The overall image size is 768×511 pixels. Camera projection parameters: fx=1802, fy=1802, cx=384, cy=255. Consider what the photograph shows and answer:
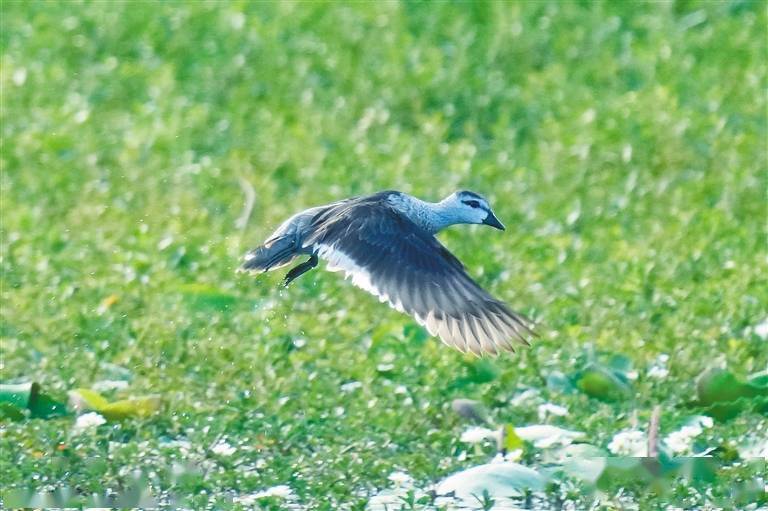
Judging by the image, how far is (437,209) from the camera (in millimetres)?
6988

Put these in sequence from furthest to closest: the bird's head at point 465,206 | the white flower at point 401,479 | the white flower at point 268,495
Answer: the bird's head at point 465,206
the white flower at point 401,479
the white flower at point 268,495

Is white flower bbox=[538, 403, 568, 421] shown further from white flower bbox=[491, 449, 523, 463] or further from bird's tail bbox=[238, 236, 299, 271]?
bird's tail bbox=[238, 236, 299, 271]

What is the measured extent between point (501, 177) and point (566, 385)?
3.00 m

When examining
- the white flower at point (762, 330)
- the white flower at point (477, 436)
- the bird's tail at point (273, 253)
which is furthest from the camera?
the white flower at point (762, 330)

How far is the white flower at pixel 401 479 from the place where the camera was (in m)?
5.96

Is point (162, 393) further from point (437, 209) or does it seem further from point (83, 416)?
point (437, 209)

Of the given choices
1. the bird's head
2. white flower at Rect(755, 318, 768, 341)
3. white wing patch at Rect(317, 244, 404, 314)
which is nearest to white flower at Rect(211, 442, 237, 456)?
white wing patch at Rect(317, 244, 404, 314)

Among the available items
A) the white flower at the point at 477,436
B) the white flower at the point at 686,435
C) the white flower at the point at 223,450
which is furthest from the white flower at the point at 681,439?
the white flower at the point at 223,450

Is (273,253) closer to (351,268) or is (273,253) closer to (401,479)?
(351,268)

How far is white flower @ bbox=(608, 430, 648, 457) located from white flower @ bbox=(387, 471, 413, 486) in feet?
2.33

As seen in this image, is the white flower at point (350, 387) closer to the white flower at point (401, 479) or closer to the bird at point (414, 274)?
the bird at point (414, 274)

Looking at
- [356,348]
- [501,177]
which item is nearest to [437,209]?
[356,348]

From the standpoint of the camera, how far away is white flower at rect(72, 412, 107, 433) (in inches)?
243

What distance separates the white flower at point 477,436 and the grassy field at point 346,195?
39mm
